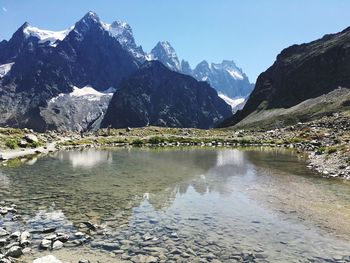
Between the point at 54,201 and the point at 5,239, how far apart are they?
10381 mm

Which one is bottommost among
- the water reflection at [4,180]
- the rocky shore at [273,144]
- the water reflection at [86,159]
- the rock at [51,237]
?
the rock at [51,237]

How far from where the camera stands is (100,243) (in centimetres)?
2042

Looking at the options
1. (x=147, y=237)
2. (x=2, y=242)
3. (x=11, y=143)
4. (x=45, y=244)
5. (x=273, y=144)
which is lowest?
(x=147, y=237)

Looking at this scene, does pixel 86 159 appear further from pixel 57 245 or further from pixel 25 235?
pixel 57 245

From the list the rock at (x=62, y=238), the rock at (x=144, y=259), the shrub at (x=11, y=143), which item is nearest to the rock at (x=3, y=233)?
the rock at (x=62, y=238)

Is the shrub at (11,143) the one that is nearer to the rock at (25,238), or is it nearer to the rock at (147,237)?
the rock at (25,238)

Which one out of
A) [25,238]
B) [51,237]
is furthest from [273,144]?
[25,238]

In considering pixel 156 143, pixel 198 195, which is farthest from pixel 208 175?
pixel 156 143

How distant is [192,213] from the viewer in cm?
2753

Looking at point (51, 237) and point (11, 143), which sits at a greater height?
point (11, 143)

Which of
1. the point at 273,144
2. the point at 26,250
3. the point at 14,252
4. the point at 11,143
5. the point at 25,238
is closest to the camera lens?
the point at 14,252

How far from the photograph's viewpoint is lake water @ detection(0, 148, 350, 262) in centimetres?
2001

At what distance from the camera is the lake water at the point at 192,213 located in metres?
20.0

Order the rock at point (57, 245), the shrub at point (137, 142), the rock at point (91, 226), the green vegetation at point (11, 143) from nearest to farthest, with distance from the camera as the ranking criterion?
1. the rock at point (57, 245)
2. the rock at point (91, 226)
3. the green vegetation at point (11, 143)
4. the shrub at point (137, 142)
